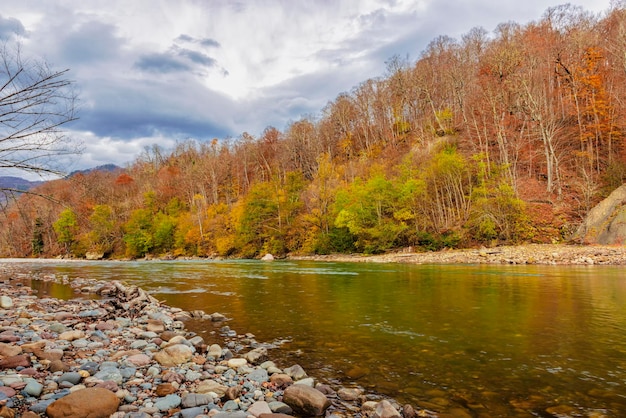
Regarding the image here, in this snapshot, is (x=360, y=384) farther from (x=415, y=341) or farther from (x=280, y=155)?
(x=280, y=155)

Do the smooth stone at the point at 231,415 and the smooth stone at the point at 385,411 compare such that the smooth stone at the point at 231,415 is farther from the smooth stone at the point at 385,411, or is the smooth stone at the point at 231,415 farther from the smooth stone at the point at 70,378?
the smooth stone at the point at 70,378

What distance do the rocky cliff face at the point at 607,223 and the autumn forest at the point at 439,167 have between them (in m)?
2.36

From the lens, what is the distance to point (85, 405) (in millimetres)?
3930

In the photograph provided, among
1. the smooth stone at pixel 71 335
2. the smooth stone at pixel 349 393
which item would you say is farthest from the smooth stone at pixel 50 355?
the smooth stone at pixel 349 393

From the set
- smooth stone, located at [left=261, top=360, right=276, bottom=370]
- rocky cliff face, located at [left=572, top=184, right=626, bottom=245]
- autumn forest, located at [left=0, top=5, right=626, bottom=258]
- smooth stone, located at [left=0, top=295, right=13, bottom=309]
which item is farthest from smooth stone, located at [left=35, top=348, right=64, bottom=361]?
rocky cliff face, located at [left=572, top=184, right=626, bottom=245]

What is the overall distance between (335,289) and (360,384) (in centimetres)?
1062

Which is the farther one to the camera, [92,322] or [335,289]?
[335,289]

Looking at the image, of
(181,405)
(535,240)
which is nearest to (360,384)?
(181,405)

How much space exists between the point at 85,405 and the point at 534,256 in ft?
97.6

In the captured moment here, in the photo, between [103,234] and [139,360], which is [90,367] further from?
[103,234]

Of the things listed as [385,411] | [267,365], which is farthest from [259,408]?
[267,365]

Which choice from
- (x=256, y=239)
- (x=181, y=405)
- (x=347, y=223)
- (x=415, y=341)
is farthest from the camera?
(x=256, y=239)

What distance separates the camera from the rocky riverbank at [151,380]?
4.20m

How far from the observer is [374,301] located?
1281 cm
